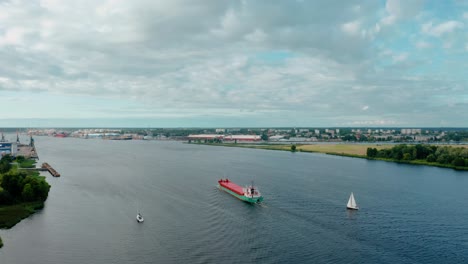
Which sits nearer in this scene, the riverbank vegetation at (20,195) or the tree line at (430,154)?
the riverbank vegetation at (20,195)

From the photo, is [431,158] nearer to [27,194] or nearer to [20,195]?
[27,194]

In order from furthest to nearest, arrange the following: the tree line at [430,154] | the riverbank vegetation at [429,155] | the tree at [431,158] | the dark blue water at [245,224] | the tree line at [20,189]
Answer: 1. the tree at [431,158]
2. the tree line at [430,154]
3. the riverbank vegetation at [429,155]
4. the tree line at [20,189]
5. the dark blue water at [245,224]

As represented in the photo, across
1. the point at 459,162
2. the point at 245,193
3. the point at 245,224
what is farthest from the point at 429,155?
the point at 245,224

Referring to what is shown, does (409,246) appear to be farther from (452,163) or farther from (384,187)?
(452,163)

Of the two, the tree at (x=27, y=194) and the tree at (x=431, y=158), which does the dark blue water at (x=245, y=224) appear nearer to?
the tree at (x=27, y=194)

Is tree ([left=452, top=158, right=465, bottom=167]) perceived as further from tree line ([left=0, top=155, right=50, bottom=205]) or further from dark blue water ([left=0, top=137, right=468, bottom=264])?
tree line ([left=0, top=155, right=50, bottom=205])

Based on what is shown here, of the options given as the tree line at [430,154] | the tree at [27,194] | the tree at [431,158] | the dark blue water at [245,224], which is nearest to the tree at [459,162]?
the tree line at [430,154]

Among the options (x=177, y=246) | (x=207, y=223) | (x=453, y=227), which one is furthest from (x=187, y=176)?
(x=453, y=227)
